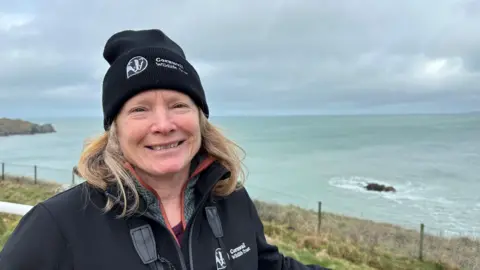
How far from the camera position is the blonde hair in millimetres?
1572

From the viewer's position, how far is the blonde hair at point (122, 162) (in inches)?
61.9

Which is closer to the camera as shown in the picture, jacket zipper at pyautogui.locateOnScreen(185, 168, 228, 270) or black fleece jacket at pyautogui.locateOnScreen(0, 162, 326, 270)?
black fleece jacket at pyautogui.locateOnScreen(0, 162, 326, 270)

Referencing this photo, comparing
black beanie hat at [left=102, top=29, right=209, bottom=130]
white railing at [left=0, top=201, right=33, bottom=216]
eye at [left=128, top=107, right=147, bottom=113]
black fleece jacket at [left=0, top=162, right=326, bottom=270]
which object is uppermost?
black beanie hat at [left=102, top=29, right=209, bottom=130]

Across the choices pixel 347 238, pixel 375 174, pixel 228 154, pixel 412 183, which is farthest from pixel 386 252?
pixel 375 174

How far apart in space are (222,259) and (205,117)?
68cm

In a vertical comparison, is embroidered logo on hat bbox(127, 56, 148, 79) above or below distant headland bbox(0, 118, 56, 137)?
below

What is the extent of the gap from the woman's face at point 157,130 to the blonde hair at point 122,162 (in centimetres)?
6

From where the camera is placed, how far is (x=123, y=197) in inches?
60.0

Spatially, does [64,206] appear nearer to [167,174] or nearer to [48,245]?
[48,245]

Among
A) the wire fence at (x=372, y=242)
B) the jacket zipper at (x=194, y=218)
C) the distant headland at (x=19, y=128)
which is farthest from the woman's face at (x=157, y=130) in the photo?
the distant headland at (x=19, y=128)

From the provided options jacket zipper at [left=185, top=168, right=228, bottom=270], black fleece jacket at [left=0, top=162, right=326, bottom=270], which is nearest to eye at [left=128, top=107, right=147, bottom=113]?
black fleece jacket at [left=0, top=162, right=326, bottom=270]

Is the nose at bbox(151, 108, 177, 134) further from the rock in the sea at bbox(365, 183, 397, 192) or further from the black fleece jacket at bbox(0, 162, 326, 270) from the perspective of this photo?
the rock in the sea at bbox(365, 183, 397, 192)

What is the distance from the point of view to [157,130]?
1.61 meters

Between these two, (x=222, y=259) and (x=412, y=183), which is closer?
(x=222, y=259)
